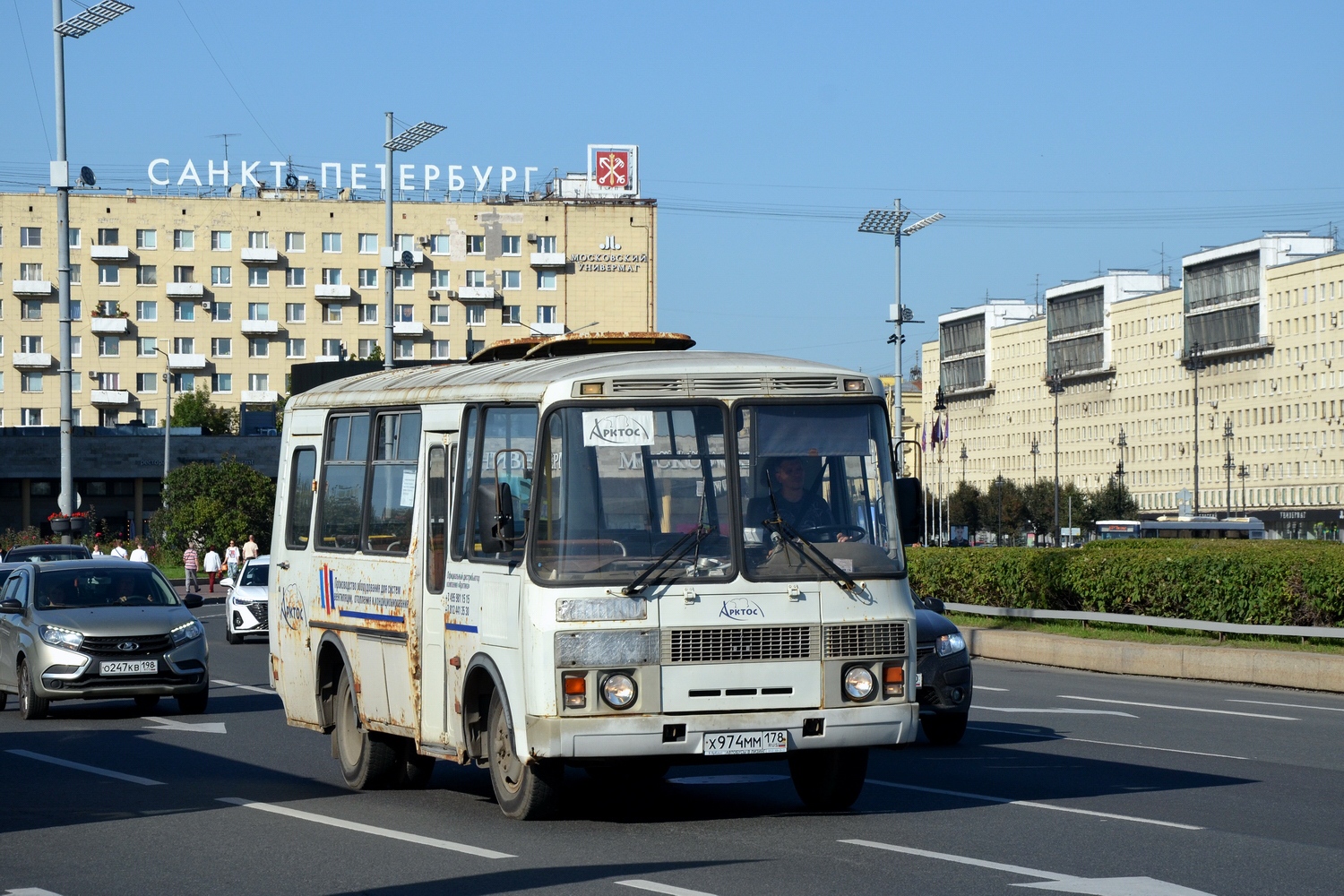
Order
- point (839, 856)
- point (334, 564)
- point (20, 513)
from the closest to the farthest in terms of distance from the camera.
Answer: point (839, 856) → point (334, 564) → point (20, 513)

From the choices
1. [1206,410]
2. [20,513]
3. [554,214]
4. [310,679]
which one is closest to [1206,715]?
[310,679]

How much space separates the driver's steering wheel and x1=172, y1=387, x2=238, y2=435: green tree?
11604 centimetres

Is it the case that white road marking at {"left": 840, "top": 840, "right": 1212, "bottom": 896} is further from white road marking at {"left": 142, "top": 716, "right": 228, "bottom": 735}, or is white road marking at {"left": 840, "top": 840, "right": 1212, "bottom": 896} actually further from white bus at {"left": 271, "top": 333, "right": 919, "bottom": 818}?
white road marking at {"left": 142, "top": 716, "right": 228, "bottom": 735}

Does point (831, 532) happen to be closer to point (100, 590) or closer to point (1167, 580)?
point (100, 590)

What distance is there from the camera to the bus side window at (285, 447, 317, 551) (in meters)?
14.0

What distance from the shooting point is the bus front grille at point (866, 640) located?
10648 mm

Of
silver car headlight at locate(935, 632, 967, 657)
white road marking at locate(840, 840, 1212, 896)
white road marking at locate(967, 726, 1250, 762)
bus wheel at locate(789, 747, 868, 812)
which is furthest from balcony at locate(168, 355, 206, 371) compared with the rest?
white road marking at locate(840, 840, 1212, 896)

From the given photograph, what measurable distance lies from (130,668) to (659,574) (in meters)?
10.9

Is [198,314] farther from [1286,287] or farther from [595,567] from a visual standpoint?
[595,567]

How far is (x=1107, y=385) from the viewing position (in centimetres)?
17150

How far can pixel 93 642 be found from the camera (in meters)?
19.8

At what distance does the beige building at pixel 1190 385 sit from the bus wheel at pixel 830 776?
10705 cm

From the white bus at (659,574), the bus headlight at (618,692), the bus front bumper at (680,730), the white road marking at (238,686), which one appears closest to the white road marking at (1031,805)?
the white bus at (659,574)

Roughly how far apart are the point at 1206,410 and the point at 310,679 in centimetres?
14849
